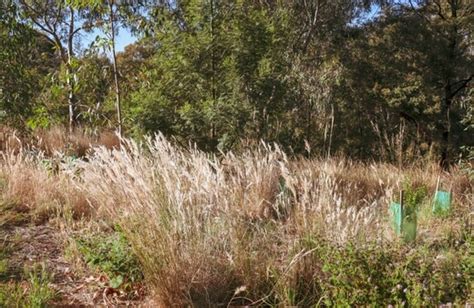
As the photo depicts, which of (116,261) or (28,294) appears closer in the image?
(28,294)

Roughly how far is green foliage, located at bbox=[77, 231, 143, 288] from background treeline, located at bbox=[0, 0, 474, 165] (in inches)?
69.9

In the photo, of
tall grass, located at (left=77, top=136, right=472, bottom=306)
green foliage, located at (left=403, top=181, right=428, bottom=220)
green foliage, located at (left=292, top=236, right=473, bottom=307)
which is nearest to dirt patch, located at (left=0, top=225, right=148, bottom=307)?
tall grass, located at (left=77, top=136, right=472, bottom=306)

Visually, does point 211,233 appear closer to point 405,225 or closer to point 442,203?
point 405,225

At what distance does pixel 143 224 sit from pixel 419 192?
4.04 metres

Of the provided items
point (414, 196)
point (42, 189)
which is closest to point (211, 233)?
point (42, 189)

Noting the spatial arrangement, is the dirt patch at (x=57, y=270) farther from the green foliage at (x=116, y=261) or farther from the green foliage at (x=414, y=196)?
the green foliage at (x=414, y=196)

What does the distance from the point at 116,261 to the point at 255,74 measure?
5487 millimetres

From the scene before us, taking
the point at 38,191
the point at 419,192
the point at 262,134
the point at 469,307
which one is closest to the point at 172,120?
the point at 262,134

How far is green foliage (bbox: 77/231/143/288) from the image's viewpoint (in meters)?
2.81

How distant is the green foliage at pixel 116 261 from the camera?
2.81 meters

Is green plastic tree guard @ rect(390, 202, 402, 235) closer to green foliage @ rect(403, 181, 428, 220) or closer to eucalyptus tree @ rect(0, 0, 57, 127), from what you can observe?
green foliage @ rect(403, 181, 428, 220)

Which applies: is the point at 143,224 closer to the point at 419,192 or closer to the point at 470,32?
the point at 419,192

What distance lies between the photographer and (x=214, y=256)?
8.89ft

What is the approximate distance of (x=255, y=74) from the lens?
7.87m
